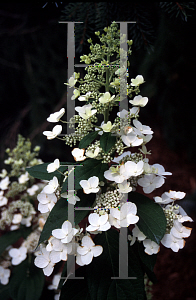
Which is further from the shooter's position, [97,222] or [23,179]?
[23,179]

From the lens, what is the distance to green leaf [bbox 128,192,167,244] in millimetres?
423

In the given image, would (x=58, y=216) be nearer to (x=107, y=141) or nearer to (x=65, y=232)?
(x=65, y=232)

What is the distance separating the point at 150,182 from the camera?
0.49 meters

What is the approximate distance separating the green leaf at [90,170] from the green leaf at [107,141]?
52mm

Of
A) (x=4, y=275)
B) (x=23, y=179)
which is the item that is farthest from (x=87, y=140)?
(x=4, y=275)

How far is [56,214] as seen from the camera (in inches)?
17.6

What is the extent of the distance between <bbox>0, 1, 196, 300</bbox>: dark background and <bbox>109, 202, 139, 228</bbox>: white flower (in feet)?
2.73

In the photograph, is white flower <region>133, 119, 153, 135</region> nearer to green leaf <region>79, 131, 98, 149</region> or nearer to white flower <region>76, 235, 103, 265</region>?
green leaf <region>79, 131, 98, 149</region>

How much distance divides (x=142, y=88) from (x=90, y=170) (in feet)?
2.79

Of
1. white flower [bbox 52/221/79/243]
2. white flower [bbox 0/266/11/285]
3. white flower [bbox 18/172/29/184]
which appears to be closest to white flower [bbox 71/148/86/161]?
white flower [bbox 52/221/79/243]

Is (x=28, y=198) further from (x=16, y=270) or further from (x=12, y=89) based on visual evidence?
(x=12, y=89)

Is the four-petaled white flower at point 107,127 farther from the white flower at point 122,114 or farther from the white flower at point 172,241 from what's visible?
the white flower at point 172,241

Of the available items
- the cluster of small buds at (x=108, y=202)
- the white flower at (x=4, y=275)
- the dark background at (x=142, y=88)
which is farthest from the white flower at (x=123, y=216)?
the dark background at (x=142, y=88)

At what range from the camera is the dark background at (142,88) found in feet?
3.73
